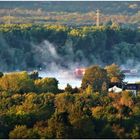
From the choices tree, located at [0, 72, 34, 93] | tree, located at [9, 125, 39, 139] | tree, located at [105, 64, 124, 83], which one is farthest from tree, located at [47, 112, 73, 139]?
tree, located at [105, 64, 124, 83]

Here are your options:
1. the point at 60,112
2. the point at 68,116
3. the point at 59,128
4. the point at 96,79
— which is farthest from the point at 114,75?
the point at 59,128

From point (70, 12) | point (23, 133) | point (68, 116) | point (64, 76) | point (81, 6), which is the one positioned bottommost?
point (64, 76)

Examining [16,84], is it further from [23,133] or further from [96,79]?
[23,133]

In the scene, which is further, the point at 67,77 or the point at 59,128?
the point at 67,77

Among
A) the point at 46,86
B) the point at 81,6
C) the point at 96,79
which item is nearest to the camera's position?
the point at 46,86

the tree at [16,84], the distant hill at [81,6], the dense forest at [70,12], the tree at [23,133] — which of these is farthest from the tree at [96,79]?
the distant hill at [81,6]

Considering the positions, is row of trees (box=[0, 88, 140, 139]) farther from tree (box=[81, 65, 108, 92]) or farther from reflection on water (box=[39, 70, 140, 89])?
reflection on water (box=[39, 70, 140, 89])

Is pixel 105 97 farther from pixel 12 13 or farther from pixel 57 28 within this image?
pixel 12 13
